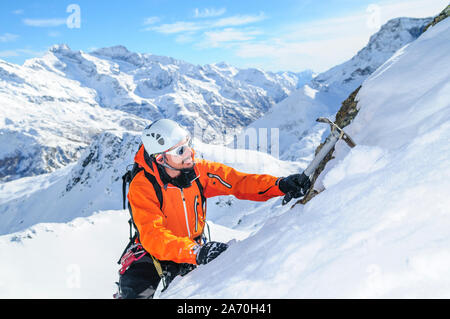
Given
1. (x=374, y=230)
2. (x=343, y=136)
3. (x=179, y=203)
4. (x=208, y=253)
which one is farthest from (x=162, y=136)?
(x=374, y=230)

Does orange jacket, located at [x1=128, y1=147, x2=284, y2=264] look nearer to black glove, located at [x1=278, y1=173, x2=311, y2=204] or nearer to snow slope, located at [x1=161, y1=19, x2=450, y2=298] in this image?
black glove, located at [x1=278, y1=173, x2=311, y2=204]

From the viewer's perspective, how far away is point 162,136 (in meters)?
4.77

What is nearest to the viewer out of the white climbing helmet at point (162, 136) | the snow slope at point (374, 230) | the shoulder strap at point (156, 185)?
the snow slope at point (374, 230)

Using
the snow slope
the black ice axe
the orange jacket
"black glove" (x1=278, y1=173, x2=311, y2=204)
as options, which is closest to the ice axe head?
the black ice axe

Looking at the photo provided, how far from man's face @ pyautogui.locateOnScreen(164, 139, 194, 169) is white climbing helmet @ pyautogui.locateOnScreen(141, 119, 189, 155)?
0.25 ft

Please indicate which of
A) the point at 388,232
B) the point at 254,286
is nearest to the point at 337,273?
the point at 388,232

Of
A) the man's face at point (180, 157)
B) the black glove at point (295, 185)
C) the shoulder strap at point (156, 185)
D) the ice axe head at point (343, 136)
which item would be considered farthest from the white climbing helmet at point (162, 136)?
the ice axe head at point (343, 136)

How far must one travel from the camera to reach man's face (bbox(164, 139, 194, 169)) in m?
4.79

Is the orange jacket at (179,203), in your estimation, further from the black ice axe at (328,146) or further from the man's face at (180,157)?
the black ice axe at (328,146)

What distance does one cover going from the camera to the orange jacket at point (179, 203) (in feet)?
13.1

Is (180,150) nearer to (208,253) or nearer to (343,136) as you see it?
(208,253)

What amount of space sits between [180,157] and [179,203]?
750 mm

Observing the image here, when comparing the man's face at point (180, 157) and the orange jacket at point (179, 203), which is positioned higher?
the man's face at point (180, 157)

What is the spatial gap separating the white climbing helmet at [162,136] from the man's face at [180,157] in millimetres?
76
